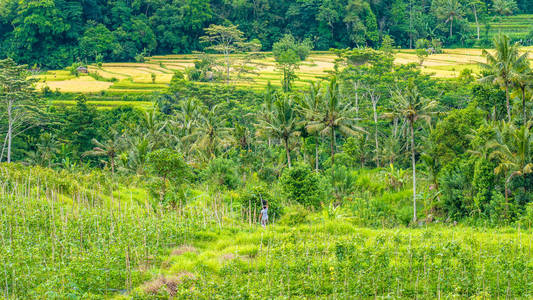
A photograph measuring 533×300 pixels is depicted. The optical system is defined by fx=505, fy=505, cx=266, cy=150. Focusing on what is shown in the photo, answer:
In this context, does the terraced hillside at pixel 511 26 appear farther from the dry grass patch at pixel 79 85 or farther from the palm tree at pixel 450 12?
the dry grass patch at pixel 79 85

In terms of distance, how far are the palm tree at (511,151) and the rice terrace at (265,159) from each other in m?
0.10

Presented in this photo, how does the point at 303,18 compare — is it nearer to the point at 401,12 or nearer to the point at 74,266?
the point at 401,12

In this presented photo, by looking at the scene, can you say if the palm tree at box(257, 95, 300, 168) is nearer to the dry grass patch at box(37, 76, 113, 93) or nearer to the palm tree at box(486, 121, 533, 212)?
the palm tree at box(486, 121, 533, 212)

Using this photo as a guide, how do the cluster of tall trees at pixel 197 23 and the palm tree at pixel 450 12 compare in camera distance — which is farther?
the palm tree at pixel 450 12

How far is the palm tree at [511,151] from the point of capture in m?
23.8

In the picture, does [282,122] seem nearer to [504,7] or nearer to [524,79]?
[524,79]

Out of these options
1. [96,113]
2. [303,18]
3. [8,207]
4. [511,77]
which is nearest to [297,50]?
[303,18]

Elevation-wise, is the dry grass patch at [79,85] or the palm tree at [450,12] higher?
the palm tree at [450,12]

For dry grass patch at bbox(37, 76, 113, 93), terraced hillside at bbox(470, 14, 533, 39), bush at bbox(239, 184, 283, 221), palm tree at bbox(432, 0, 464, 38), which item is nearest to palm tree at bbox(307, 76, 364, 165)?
bush at bbox(239, 184, 283, 221)

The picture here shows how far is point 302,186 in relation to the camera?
24.8 meters

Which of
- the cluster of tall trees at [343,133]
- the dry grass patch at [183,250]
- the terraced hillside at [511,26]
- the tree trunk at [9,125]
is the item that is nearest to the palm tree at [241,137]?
the cluster of tall trees at [343,133]

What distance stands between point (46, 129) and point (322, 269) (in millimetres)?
35135

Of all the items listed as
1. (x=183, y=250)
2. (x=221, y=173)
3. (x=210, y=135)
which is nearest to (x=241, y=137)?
(x=210, y=135)

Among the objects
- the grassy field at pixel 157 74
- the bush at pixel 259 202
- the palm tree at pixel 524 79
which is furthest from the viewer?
the grassy field at pixel 157 74
